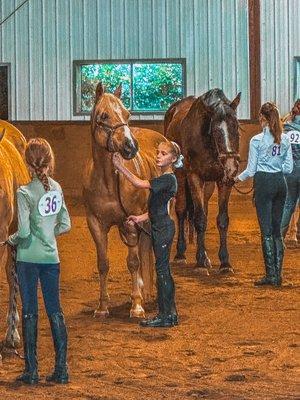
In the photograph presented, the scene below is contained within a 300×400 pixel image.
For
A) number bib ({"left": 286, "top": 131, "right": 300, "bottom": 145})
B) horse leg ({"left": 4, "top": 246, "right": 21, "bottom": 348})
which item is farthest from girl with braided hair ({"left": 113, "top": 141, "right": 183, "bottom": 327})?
number bib ({"left": 286, "top": 131, "right": 300, "bottom": 145})

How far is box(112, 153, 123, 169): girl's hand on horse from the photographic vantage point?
1047 centimetres

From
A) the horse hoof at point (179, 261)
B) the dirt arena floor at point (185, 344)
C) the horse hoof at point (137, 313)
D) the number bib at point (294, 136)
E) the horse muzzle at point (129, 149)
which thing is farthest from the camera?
the number bib at point (294, 136)

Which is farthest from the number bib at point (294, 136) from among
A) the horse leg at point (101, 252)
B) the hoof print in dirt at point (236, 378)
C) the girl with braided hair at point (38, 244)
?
the girl with braided hair at point (38, 244)

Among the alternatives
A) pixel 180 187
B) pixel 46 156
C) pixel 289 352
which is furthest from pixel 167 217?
pixel 180 187

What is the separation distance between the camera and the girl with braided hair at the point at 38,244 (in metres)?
8.32

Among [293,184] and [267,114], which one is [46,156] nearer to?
[267,114]

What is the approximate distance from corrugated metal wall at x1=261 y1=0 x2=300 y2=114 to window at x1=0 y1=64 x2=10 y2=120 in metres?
4.74

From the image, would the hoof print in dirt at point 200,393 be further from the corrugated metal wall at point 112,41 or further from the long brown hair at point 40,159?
the corrugated metal wall at point 112,41

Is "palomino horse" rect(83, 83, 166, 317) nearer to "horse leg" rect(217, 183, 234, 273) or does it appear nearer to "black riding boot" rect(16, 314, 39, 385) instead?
"black riding boot" rect(16, 314, 39, 385)

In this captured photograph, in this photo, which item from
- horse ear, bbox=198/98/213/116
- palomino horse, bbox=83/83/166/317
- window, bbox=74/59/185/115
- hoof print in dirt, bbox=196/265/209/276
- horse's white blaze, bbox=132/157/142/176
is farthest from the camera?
window, bbox=74/59/185/115

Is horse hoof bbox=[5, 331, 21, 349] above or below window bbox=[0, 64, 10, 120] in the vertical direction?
below

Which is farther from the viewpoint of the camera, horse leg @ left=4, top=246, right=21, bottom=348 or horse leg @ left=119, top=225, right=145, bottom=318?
horse leg @ left=119, top=225, right=145, bottom=318

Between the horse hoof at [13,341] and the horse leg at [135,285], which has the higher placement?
the horse leg at [135,285]

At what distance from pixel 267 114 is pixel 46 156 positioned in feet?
16.1
